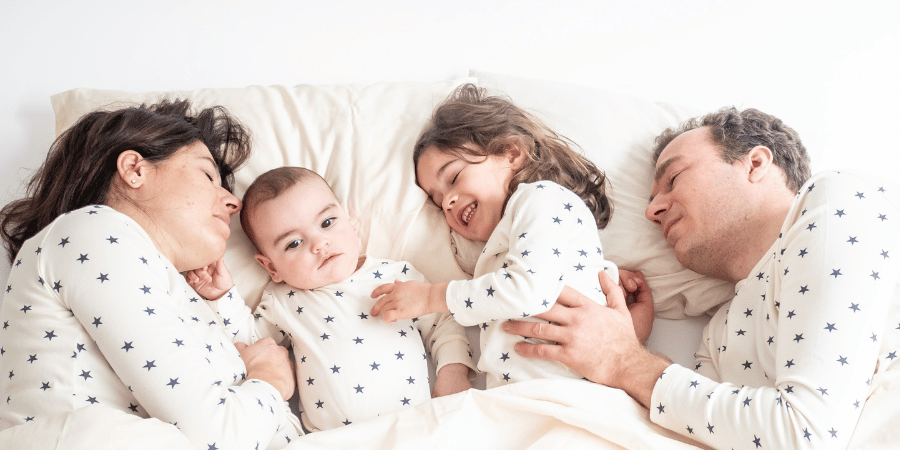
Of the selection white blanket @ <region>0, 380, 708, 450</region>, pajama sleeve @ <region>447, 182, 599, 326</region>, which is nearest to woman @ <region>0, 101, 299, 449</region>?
white blanket @ <region>0, 380, 708, 450</region>

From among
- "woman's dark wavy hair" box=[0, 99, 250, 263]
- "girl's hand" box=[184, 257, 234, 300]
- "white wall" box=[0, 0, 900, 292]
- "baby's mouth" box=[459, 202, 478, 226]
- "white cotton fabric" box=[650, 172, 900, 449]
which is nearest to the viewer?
"white cotton fabric" box=[650, 172, 900, 449]

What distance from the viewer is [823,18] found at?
230 cm

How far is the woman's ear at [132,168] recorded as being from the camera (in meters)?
1.44

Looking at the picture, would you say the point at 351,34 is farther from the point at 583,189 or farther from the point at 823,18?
the point at 823,18

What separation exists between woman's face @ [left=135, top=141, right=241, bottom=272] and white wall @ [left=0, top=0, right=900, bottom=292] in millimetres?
794

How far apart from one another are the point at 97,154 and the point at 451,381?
987 millimetres

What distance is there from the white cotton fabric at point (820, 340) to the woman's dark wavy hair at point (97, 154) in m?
1.24

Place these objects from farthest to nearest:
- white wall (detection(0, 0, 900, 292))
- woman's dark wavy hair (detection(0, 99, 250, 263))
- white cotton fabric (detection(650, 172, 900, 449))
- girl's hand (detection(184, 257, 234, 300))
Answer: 1. white wall (detection(0, 0, 900, 292))
2. girl's hand (detection(184, 257, 234, 300))
3. woman's dark wavy hair (detection(0, 99, 250, 263))
4. white cotton fabric (detection(650, 172, 900, 449))

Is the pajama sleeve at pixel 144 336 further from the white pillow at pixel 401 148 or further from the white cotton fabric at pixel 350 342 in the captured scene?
the white pillow at pixel 401 148

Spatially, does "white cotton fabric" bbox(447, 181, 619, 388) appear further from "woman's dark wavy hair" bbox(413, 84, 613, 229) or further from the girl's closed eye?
the girl's closed eye

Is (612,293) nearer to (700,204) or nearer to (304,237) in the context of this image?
(700,204)

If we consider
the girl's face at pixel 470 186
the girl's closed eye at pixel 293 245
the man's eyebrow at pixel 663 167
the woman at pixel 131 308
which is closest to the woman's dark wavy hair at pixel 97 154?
the woman at pixel 131 308

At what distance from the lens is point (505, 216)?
5.14 feet

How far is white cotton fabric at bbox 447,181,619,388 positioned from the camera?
54.8 inches
